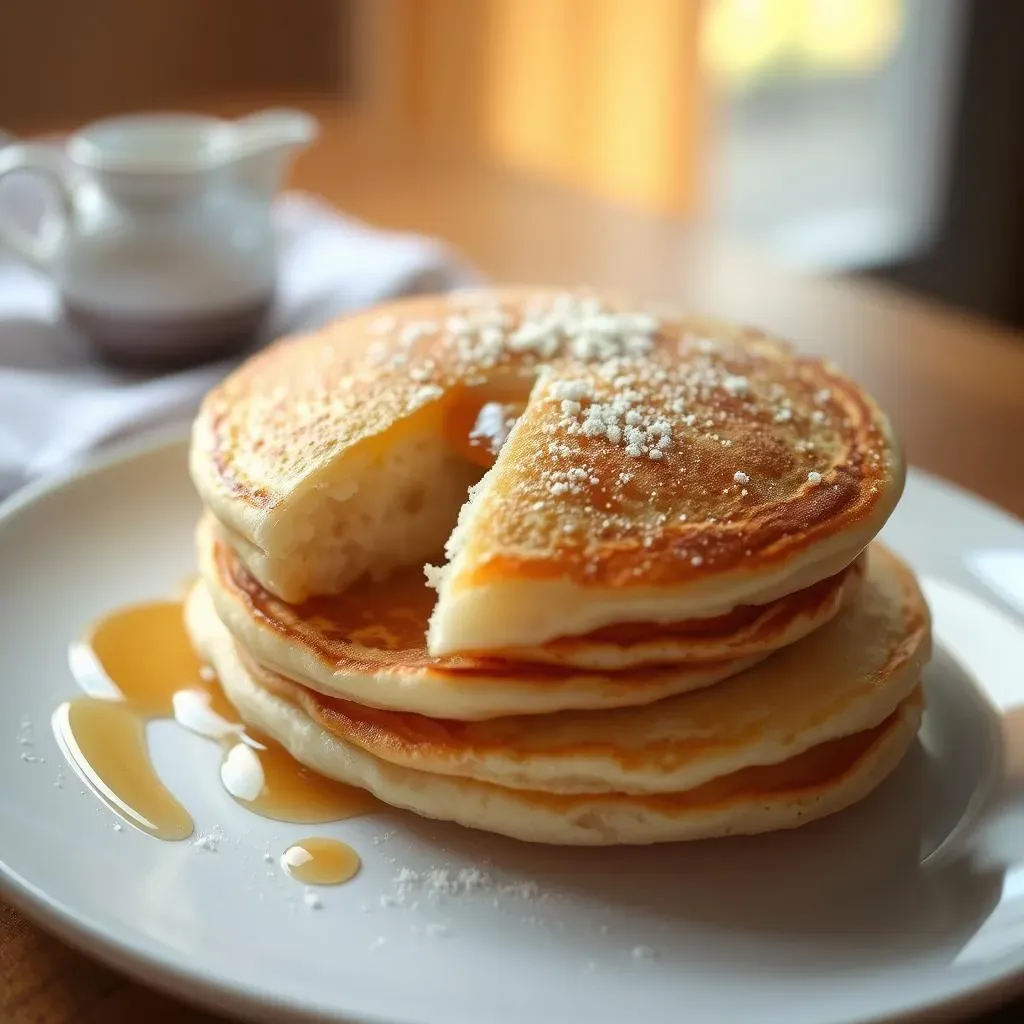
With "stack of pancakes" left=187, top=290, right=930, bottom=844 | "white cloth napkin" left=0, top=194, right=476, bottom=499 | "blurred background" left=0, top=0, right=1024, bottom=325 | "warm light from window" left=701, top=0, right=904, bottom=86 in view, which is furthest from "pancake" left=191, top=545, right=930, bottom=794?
"warm light from window" left=701, top=0, right=904, bottom=86

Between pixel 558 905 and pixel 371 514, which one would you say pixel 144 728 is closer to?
pixel 371 514

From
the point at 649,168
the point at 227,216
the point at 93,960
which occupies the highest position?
the point at 227,216

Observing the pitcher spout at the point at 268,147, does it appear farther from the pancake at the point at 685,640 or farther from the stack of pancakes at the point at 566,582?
the pancake at the point at 685,640

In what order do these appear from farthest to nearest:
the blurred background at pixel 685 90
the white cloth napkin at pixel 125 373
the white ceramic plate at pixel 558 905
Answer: the blurred background at pixel 685 90 → the white cloth napkin at pixel 125 373 → the white ceramic plate at pixel 558 905

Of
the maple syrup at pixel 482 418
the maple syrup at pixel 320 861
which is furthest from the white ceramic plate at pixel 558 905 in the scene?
the maple syrup at pixel 482 418

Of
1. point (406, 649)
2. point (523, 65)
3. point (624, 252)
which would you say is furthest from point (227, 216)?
point (523, 65)

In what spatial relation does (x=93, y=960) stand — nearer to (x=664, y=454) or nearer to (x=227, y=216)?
(x=664, y=454)

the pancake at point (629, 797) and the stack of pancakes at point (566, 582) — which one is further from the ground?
the stack of pancakes at point (566, 582)

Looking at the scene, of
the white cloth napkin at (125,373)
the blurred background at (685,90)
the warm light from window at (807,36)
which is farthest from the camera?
the warm light from window at (807,36)
